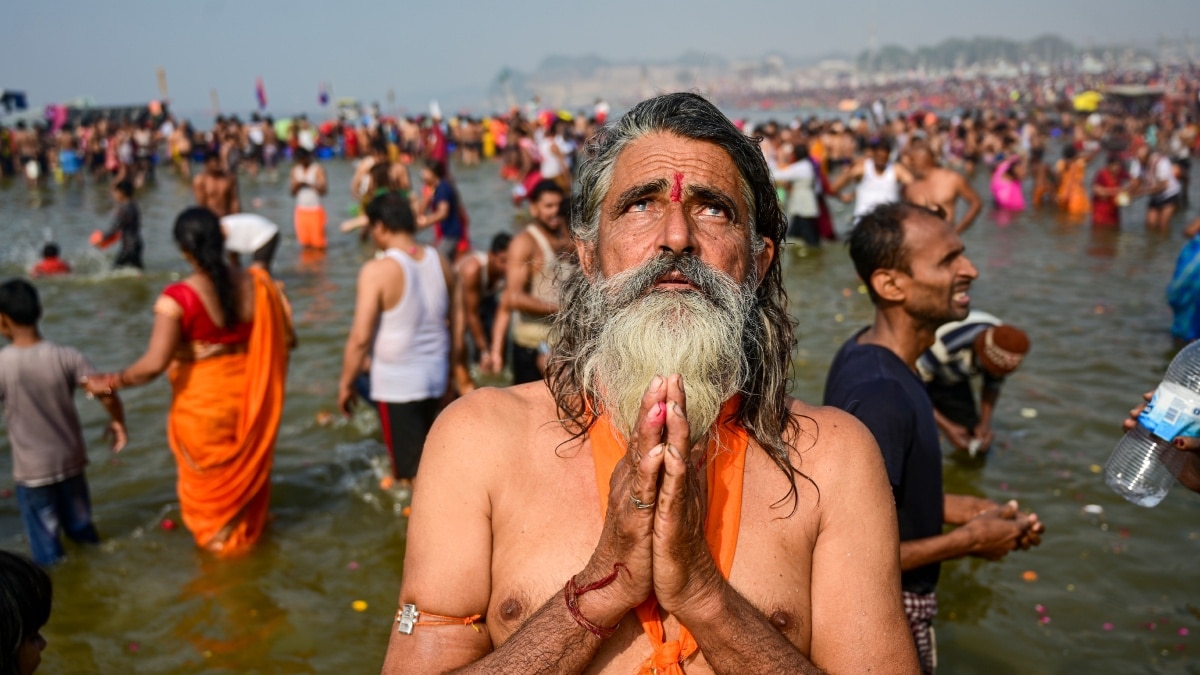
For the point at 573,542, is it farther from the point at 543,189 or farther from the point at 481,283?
the point at 481,283

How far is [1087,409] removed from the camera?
705 cm

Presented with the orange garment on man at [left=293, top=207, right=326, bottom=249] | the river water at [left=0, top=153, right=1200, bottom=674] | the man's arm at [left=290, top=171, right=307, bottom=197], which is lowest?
the river water at [left=0, top=153, right=1200, bottom=674]

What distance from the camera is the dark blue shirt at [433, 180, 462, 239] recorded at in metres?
10.1

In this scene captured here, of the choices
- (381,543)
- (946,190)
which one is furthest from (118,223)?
(946,190)

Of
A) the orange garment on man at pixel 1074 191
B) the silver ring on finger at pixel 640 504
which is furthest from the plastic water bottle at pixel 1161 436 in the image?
the orange garment on man at pixel 1074 191

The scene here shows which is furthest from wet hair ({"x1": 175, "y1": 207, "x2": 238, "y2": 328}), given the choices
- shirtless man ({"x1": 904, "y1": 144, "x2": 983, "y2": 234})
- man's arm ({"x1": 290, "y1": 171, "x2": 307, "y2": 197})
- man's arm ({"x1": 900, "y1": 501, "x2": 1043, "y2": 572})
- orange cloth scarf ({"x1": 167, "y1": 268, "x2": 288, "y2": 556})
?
man's arm ({"x1": 290, "y1": 171, "x2": 307, "y2": 197})

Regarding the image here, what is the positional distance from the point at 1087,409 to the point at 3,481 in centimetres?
827

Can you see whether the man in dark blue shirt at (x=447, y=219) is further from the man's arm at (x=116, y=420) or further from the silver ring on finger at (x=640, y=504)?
the silver ring on finger at (x=640, y=504)

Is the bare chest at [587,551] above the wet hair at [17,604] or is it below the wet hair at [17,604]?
above

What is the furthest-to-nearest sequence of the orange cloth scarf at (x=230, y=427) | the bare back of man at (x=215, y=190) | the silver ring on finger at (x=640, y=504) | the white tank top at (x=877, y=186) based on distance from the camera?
the white tank top at (x=877, y=186)
the bare back of man at (x=215, y=190)
the orange cloth scarf at (x=230, y=427)
the silver ring on finger at (x=640, y=504)

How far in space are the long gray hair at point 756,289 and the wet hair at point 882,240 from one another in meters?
1.11

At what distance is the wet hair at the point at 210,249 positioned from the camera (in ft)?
15.5

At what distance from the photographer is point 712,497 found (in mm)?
1741

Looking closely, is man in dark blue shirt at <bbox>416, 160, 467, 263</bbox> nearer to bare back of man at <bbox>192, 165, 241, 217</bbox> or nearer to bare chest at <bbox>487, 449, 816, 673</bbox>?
bare back of man at <bbox>192, 165, 241, 217</bbox>
